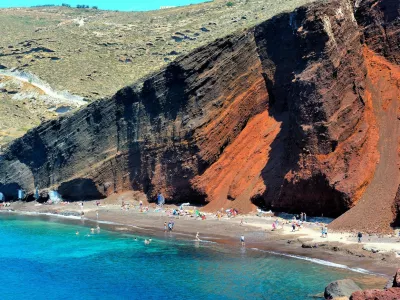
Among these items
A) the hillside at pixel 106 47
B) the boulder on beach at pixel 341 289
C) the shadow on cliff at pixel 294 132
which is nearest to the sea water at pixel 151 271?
the boulder on beach at pixel 341 289

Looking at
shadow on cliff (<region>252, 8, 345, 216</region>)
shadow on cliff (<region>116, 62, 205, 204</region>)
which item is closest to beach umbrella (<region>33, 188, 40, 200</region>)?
shadow on cliff (<region>116, 62, 205, 204</region>)

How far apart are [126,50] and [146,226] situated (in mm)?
63262

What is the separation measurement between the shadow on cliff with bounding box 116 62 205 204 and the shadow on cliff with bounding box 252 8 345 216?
26.1 ft

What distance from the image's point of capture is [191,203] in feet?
171

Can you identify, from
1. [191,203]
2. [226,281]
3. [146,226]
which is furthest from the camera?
[191,203]

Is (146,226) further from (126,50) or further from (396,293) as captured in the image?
(126,50)

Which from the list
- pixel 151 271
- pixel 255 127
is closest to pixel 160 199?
pixel 255 127

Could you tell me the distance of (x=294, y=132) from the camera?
43094mm

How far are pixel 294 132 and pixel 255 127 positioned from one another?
8.79 metres

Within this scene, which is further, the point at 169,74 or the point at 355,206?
the point at 169,74

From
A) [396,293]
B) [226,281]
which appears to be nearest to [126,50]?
[226,281]

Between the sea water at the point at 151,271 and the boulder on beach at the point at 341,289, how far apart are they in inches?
57.4

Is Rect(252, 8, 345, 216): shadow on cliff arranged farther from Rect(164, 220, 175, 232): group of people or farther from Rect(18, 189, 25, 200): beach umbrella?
Rect(18, 189, 25, 200): beach umbrella

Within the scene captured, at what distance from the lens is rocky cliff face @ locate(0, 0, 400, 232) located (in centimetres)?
4097
